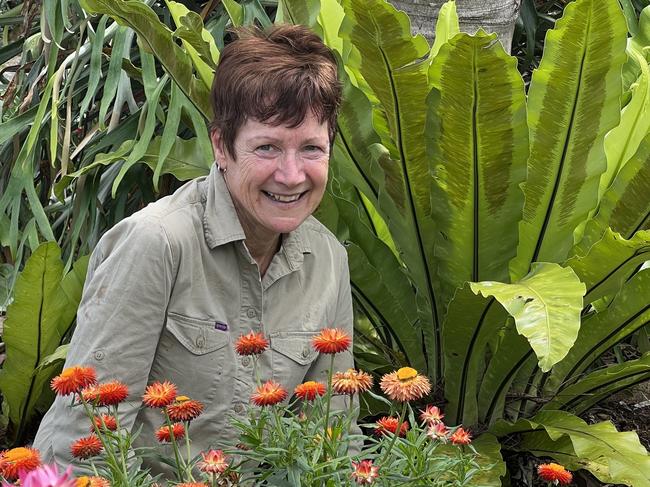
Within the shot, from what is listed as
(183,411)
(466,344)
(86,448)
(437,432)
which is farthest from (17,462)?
(466,344)

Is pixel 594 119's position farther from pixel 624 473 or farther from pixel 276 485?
pixel 276 485

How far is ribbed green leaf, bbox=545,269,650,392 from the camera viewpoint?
2680 millimetres

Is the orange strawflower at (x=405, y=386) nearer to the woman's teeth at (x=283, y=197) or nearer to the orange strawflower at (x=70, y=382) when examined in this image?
the orange strawflower at (x=70, y=382)

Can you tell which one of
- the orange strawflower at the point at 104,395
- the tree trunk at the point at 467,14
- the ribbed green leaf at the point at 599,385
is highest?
the orange strawflower at the point at 104,395

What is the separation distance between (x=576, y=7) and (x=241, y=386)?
1.15 metres

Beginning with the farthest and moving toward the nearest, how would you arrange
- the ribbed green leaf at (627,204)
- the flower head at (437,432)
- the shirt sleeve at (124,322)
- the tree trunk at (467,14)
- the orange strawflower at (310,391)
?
the tree trunk at (467,14) → the ribbed green leaf at (627,204) → the shirt sleeve at (124,322) → the orange strawflower at (310,391) → the flower head at (437,432)

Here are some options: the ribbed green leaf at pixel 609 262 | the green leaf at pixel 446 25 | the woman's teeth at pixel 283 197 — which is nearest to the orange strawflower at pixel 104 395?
the woman's teeth at pixel 283 197

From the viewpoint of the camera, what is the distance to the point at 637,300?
8.79ft

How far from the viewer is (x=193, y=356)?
2.14 meters

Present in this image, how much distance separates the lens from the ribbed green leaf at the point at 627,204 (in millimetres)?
2691

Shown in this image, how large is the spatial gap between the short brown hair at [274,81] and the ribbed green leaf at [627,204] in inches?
35.6

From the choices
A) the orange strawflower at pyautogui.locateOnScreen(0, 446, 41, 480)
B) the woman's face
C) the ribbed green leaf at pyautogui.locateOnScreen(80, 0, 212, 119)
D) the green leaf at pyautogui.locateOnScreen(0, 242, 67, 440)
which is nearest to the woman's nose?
the woman's face

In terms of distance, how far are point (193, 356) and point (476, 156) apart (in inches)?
34.8

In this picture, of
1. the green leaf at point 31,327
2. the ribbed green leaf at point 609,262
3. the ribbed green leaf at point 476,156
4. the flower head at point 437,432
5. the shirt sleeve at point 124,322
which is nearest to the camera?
the flower head at point 437,432
